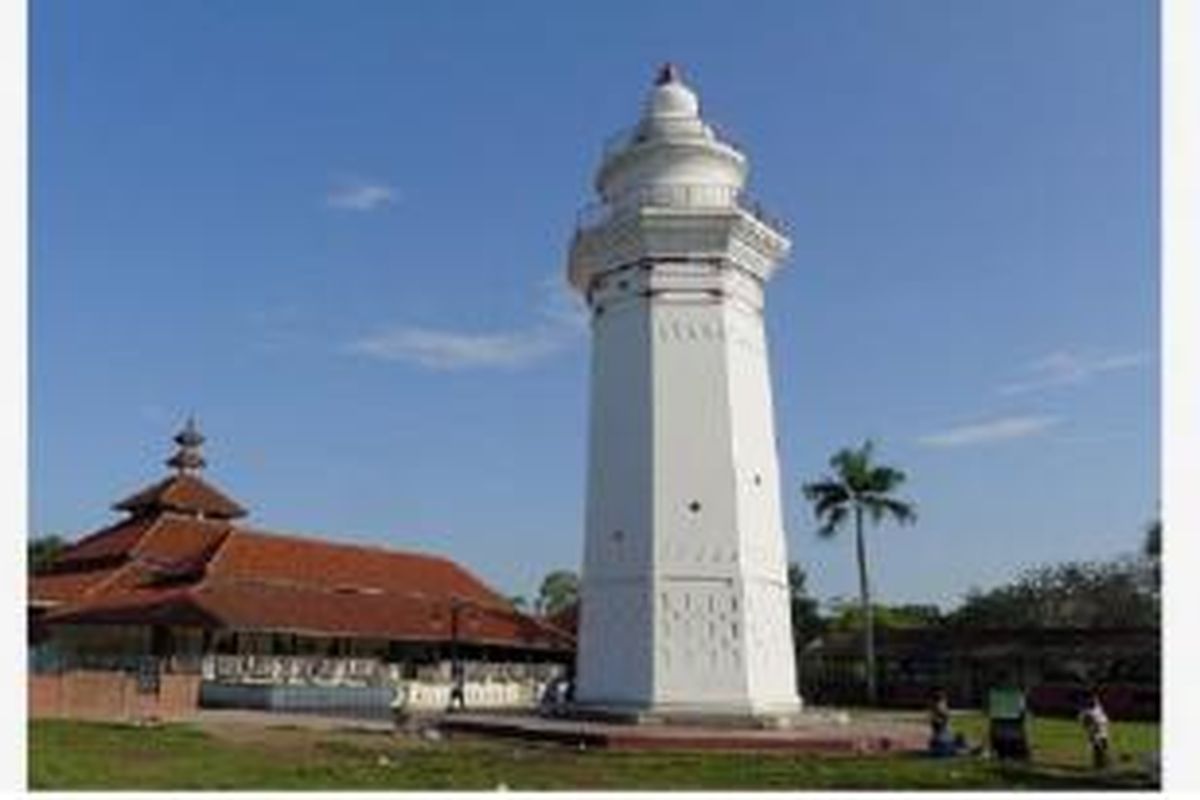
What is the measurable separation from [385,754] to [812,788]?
5.60m

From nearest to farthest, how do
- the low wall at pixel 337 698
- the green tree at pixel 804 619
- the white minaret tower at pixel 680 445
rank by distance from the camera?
the white minaret tower at pixel 680 445
the low wall at pixel 337 698
the green tree at pixel 804 619

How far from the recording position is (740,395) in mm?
23781

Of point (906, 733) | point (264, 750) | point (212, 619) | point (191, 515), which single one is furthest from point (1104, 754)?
point (191, 515)

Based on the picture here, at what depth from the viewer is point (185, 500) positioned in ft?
126

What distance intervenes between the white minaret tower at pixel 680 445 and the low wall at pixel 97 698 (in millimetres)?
7245

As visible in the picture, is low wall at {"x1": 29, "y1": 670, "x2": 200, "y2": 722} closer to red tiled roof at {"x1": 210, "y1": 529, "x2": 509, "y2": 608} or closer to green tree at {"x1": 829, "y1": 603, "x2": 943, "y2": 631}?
red tiled roof at {"x1": 210, "y1": 529, "x2": 509, "y2": 608}

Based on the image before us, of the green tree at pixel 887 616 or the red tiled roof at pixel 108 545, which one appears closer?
the red tiled roof at pixel 108 545

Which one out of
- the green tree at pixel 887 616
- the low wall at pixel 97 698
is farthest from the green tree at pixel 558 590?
the low wall at pixel 97 698

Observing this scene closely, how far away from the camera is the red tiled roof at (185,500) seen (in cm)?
3797

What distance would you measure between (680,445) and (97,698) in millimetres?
10033

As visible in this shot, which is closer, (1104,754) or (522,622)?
(1104,754)

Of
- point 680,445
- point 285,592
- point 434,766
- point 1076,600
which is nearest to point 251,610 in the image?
point 285,592

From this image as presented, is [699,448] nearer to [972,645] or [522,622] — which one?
[522,622]

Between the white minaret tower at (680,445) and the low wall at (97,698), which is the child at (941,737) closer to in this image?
the white minaret tower at (680,445)
